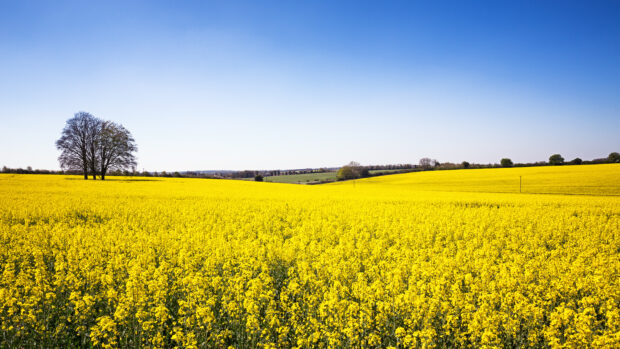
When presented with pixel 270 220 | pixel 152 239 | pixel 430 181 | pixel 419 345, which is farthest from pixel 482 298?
pixel 430 181

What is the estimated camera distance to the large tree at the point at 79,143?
4100 cm

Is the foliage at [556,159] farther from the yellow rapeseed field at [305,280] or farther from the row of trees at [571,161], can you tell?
the yellow rapeseed field at [305,280]

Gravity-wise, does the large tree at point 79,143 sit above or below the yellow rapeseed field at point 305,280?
above

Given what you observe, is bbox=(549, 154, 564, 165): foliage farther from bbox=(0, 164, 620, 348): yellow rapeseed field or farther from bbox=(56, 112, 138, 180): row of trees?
bbox=(56, 112, 138, 180): row of trees

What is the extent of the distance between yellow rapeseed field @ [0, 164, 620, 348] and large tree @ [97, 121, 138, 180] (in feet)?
101

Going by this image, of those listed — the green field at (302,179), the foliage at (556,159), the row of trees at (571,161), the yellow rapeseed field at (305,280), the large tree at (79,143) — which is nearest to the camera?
the yellow rapeseed field at (305,280)

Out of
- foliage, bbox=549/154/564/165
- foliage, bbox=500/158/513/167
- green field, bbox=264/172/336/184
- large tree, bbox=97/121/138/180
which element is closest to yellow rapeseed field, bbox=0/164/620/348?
large tree, bbox=97/121/138/180

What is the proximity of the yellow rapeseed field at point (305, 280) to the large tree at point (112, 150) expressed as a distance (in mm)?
30777

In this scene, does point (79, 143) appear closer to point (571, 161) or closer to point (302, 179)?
point (302, 179)

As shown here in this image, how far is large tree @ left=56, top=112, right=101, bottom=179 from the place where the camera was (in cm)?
4100

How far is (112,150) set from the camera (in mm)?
43094

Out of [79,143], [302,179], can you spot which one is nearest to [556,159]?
[302,179]

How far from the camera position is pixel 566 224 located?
42.1ft

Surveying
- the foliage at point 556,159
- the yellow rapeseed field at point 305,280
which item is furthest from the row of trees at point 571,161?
the yellow rapeseed field at point 305,280
